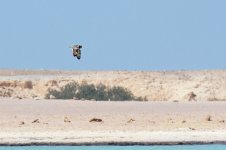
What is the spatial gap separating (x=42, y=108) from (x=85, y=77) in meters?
19.5

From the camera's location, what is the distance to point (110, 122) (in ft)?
96.8

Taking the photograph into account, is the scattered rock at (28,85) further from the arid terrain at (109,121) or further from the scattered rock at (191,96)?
the scattered rock at (191,96)

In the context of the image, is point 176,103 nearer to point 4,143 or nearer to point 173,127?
point 173,127

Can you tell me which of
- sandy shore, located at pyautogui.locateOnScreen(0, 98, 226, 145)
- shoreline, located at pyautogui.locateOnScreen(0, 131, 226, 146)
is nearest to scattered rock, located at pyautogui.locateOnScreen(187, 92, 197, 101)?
sandy shore, located at pyautogui.locateOnScreen(0, 98, 226, 145)

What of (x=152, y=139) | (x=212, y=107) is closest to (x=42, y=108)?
(x=212, y=107)

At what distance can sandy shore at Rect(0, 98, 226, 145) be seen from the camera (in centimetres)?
2491

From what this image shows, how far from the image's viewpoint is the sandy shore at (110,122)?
24.9m

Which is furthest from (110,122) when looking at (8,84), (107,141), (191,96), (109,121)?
(8,84)

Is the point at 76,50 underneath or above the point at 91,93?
above

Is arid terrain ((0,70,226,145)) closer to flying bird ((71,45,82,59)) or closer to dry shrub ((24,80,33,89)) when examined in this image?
dry shrub ((24,80,33,89))
